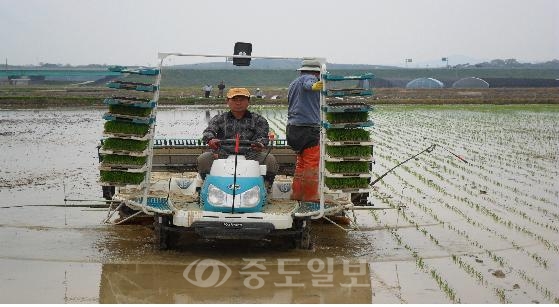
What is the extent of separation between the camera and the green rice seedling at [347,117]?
860 centimetres

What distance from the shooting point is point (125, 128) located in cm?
866

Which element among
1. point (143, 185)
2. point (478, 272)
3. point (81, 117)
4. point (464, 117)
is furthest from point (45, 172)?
point (464, 117)

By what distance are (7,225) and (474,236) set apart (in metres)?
5.56

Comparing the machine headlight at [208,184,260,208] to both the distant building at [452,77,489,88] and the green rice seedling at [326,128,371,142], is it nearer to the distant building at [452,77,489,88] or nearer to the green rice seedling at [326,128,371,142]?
the green rice seedling at [326,128,371,142]

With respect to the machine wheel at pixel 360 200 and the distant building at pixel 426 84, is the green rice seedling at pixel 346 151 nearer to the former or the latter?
the machine wheel at pixel 360 200

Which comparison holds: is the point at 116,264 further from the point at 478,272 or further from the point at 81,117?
the point at 81,117

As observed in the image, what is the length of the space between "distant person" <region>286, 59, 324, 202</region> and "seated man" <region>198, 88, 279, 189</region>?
377 mm

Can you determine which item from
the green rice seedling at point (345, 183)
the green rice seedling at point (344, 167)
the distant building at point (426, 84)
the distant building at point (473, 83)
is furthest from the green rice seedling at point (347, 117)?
the distant building at point (473, 83)

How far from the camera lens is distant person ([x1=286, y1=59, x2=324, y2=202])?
9.44 m

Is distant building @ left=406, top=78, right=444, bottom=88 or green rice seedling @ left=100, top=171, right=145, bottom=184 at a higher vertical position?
green rice seedling @ left=100, top=171, right=145, bottom=184

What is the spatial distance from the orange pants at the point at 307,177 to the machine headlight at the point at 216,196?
4.86ft

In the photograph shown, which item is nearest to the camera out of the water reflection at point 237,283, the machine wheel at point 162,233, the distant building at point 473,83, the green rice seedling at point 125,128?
the water reflection at point 237,283

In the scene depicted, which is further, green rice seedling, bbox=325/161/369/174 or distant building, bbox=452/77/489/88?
distant building, bbox=452/77/489/88

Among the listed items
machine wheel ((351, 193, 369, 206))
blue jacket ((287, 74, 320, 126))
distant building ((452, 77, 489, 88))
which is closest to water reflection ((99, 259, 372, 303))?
blue jacket ((287, 74, 320, 126))
